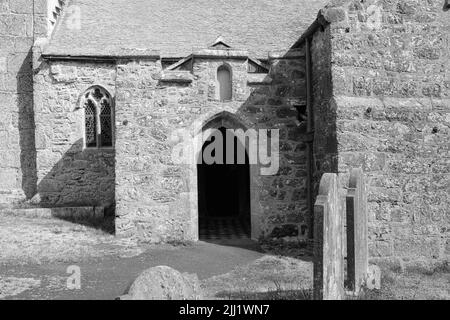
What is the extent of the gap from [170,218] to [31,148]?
763 centimetres

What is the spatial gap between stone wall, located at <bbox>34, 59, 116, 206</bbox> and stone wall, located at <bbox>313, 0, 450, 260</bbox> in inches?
338

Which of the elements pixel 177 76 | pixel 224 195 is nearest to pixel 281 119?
pixel 177 76

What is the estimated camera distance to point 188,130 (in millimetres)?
9008

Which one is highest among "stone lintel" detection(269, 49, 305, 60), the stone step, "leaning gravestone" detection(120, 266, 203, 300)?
"stone lintel" detection(269, 49, 305, 60)

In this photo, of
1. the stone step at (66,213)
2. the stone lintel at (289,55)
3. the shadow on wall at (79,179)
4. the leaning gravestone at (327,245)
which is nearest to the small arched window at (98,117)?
the shadow on wall at (79,179)

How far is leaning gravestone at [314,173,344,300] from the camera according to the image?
4445 mm

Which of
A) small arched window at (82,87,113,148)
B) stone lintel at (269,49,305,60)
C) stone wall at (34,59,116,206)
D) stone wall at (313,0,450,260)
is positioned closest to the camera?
stone wall at (313,0,450,260)

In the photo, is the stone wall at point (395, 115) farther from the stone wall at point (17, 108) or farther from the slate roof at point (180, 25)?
the stone wall at point (17, 108)

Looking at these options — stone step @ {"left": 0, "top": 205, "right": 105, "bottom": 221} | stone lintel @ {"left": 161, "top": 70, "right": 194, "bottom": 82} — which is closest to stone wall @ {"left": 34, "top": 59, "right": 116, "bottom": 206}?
stone step @ {"left": 0, "top": 205, "right": 105, "bottom": 221}

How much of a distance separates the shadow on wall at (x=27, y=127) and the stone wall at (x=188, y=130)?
6.60 m

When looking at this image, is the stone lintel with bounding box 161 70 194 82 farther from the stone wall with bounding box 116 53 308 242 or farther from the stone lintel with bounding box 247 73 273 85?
the stone lintel with bounding box 247 73 273 85

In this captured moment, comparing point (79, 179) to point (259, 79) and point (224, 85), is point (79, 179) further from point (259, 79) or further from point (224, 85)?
point (259, 79)

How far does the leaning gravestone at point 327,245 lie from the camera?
4.45m

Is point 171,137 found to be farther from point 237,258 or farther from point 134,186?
point 237,258
